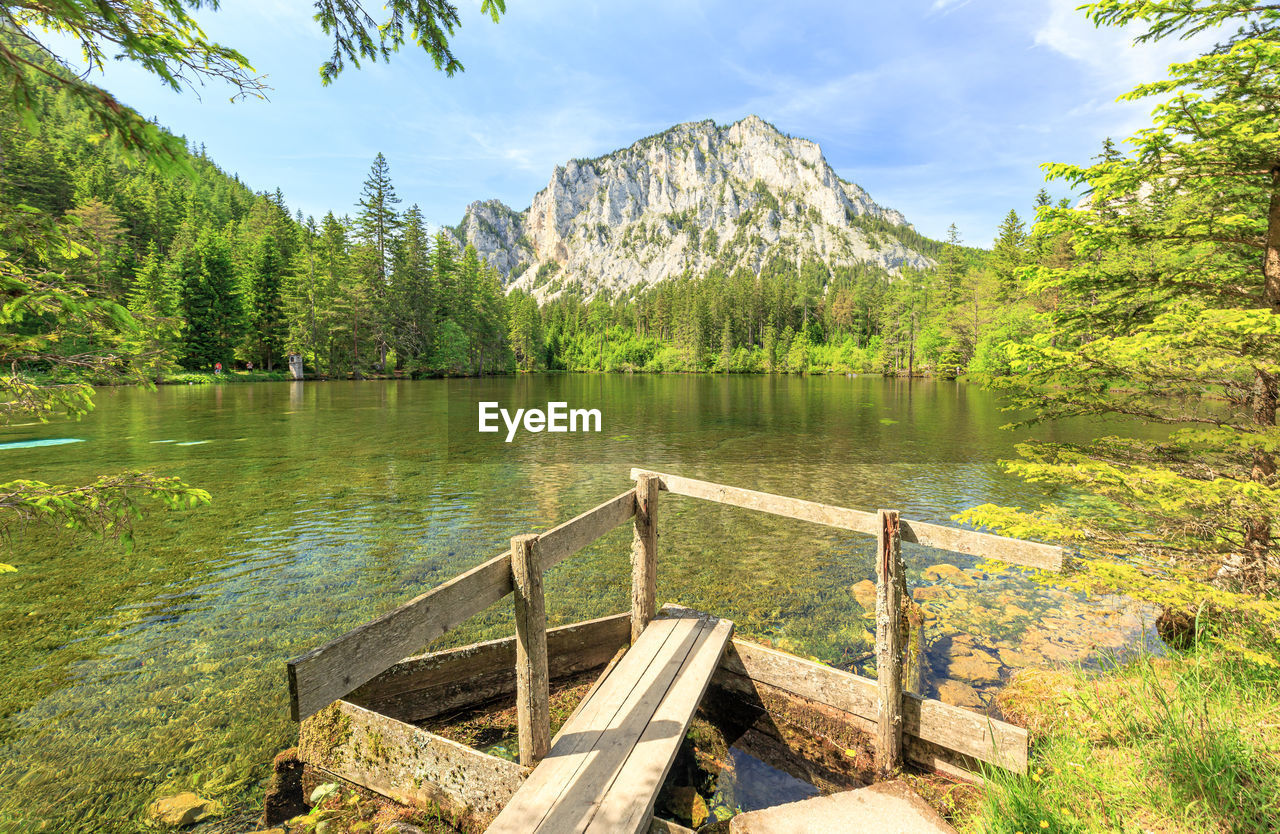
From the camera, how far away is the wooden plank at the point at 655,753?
3570 mm

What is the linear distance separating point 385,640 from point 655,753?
2.36 metres

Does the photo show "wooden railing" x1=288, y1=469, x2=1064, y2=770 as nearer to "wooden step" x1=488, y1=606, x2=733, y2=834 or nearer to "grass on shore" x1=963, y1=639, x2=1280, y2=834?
"wooden step" x1=488, y1=606, x2=733, y2=834

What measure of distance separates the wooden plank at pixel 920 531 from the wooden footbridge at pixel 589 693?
0.6 inches

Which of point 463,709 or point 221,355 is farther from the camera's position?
point 221,355

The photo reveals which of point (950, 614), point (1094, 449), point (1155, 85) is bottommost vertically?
point (950, 614)

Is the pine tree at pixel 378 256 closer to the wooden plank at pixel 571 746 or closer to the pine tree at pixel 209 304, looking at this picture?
the pine tree at pixel 209 304

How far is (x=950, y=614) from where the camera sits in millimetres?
8102

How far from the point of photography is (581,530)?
16.6 ft

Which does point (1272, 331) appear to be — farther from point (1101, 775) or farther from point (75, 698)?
point (75, 698)

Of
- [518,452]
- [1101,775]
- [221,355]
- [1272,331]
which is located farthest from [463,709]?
[221,355]

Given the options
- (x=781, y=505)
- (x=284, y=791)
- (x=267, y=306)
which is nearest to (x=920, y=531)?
(x=781, y=505)

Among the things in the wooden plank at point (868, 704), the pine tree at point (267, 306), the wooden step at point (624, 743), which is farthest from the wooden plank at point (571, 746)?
the pine tree at point (267, 306)

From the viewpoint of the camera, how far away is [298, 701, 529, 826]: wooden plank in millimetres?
3980

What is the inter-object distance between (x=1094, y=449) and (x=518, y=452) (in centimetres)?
1865
